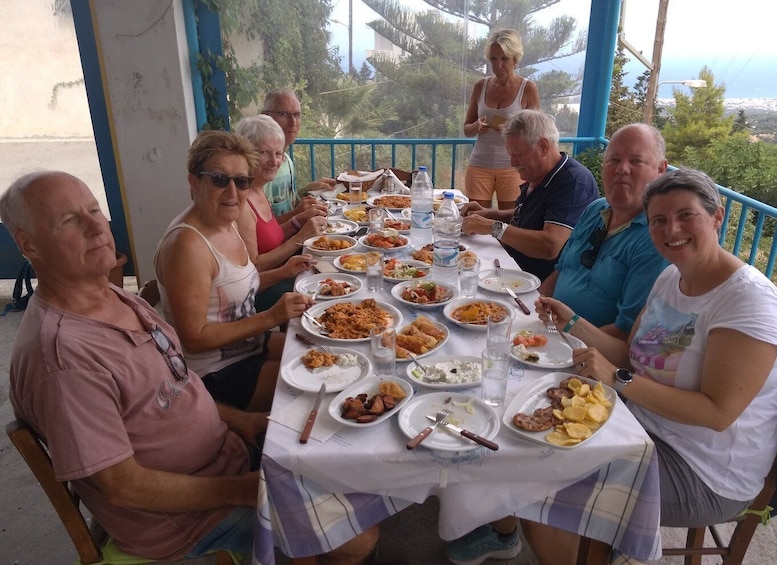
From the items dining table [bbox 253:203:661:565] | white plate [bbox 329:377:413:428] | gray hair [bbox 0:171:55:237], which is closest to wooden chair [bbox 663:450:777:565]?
dining table [bbox 253:203:661:565]

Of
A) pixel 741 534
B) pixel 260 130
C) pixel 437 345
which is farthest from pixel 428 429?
pixel 260 130

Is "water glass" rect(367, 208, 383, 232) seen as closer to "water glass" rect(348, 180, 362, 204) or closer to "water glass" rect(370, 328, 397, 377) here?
"water glass" rect(348, 180, 362, 204)

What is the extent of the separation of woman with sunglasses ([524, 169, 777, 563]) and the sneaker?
39 cm

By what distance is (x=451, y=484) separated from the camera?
1.20 meters

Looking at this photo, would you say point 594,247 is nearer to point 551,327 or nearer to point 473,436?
point 551,327

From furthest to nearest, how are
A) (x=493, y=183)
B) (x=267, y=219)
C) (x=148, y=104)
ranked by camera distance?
1. (x=493, y=183)
2. (x=148, y=104)
3. (x=267, y=219)

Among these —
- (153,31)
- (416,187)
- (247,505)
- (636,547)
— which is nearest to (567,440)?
(636,547)

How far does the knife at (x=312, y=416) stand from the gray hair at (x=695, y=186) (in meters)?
1.13

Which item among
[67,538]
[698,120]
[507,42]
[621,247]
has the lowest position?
[67,538]

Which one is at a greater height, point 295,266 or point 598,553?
point 295,266

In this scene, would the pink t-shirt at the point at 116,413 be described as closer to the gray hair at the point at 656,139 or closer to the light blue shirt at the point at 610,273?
the light blue shirt at the point at 610,273

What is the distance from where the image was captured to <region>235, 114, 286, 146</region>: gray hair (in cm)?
280

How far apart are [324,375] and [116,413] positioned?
0.54 meters

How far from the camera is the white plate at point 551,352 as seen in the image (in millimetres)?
1519
